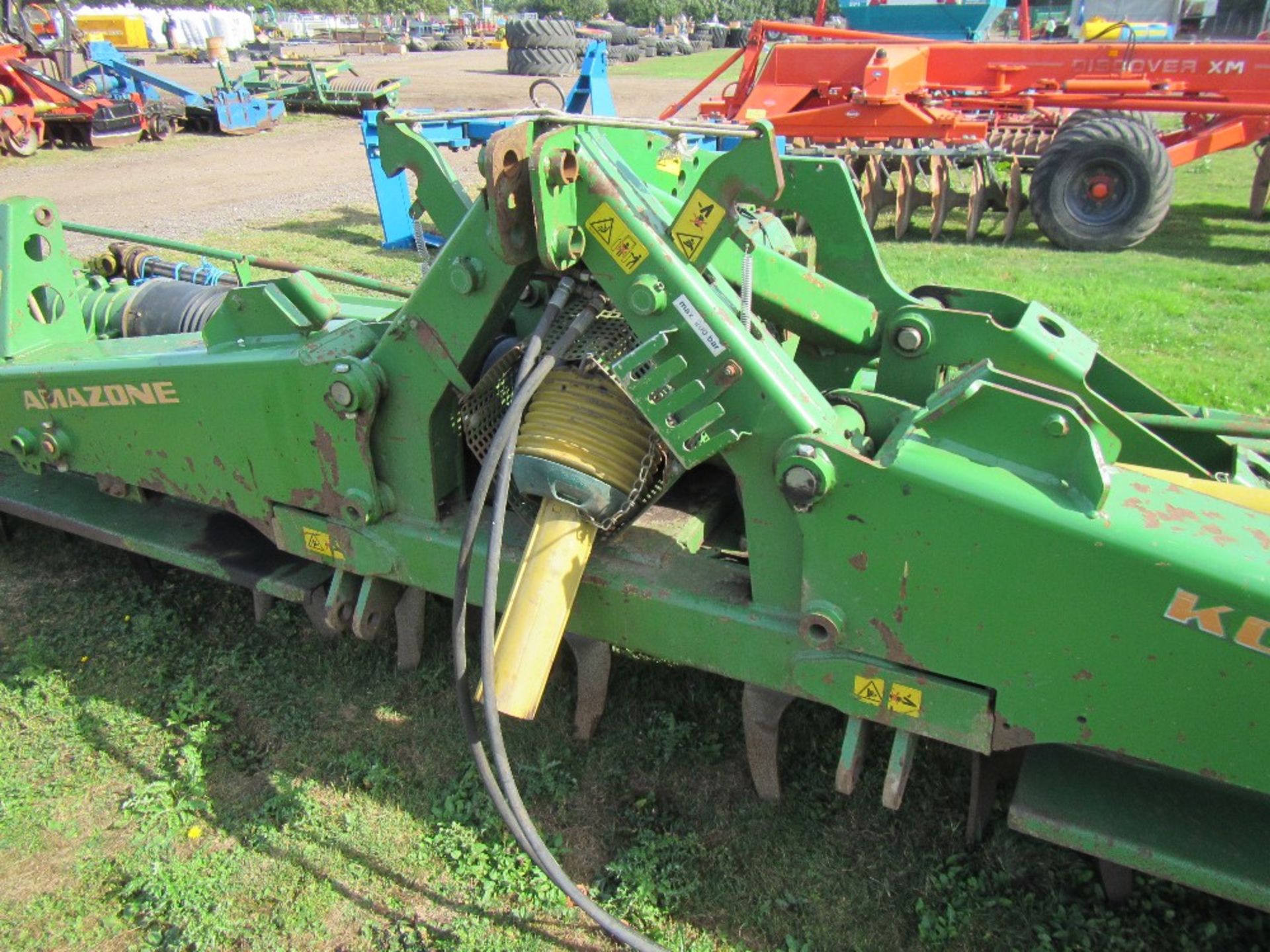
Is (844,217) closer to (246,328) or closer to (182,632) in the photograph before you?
(246,328)

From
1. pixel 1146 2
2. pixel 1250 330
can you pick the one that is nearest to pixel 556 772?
pixel 1250 330

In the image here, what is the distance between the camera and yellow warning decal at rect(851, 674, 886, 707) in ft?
7.80

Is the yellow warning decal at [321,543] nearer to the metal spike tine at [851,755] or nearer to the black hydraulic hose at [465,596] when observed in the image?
the black hydraulic hose at [465,596]

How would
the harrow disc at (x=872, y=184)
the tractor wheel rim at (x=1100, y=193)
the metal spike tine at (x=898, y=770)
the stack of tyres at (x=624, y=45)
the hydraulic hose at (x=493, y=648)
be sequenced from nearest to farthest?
the hydraulic hose at (x=493, y=648), the metal spike tine at (x=898, y=770), the tractor wheel rim at (x=1100, y=193), the harrow disc at (x=872, y=184), the stack of tyres at (x=624, y=45)

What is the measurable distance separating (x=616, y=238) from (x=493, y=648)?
101 cm

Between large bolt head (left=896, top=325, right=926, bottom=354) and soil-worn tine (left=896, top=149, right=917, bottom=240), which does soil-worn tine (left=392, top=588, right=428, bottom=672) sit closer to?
large bolt head (left=896, top=325, right=926, bottom=354)

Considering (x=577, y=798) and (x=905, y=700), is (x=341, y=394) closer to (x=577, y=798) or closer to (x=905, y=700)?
(x=577, y=798)

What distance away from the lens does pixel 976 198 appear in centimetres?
923

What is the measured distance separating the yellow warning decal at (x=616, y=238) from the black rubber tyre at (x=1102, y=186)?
294 inches

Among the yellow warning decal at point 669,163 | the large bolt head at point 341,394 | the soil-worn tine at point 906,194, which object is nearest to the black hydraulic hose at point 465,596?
the large bolt head at point 341,394

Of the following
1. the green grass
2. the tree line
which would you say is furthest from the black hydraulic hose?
the tree line

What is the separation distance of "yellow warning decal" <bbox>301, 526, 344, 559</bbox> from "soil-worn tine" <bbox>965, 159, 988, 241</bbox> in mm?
7721

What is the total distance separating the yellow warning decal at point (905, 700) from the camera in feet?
7.68

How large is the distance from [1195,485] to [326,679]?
2625mm
